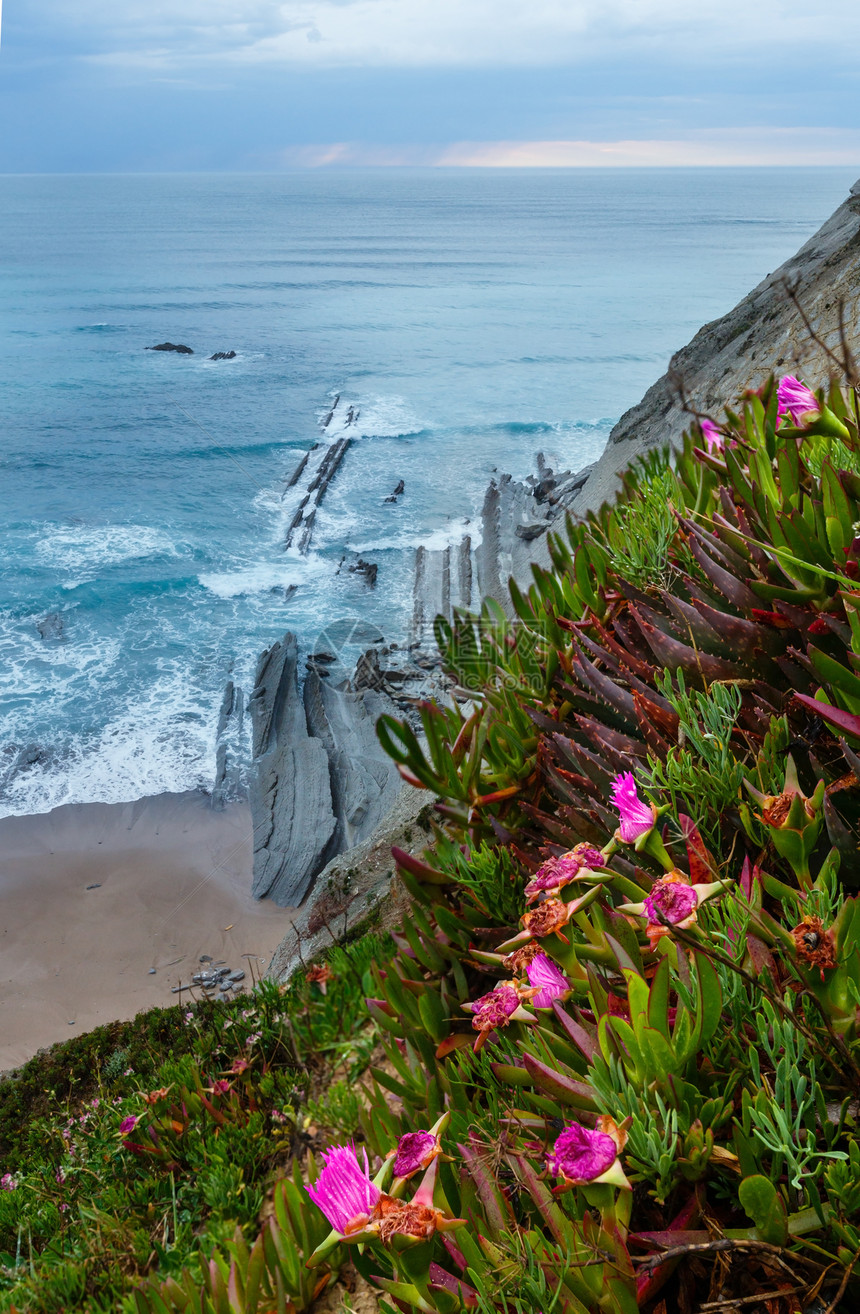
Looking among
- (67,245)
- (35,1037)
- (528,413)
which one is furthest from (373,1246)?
(67,245)

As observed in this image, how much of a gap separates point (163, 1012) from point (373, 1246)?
5865 mm

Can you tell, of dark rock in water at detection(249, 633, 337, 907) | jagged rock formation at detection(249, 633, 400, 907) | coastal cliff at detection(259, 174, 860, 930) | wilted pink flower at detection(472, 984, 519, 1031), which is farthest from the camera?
jagged rock formation at detection(249, 633, 400, 907)

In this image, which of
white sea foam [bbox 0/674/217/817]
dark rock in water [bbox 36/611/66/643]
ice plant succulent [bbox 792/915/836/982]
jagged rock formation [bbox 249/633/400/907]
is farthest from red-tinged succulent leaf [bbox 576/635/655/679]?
dark rock in water [bbox 36/611/66/643]

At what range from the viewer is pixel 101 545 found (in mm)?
26422

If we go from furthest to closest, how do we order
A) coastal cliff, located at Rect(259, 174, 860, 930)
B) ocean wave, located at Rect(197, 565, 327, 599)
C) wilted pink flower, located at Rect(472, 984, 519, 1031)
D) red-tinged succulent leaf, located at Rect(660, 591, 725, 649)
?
ocean wave, located at Rect(197, 565, 327, 599) < coastal cliff, located at Rect(259, 174, 860, 930) < red-tinged succulent leaf, located at Rect(660, 591, 725, 649) < wilted pink flower, located at Rect(472, 984, 519, 1031)

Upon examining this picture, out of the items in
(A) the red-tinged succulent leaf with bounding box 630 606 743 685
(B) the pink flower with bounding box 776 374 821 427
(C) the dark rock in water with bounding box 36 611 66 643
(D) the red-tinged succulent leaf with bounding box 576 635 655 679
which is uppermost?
(B) the pink flower with bounding box 776 374 821 427

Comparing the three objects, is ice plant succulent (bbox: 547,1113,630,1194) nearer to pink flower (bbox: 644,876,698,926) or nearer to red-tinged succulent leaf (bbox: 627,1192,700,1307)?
red-tinged succulent leaf (bbox: 627,1192,700,1307)

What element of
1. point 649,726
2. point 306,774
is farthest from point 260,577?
point 649,726

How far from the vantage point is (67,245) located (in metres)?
103

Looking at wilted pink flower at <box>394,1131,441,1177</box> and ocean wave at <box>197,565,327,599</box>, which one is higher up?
wilted pink flower at <box>394,1131,441,1177</box>

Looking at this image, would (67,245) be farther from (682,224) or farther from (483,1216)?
(483,1216)

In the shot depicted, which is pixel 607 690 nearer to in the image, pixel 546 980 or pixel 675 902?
pixel 546 980

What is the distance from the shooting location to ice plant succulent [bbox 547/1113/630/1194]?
949mm

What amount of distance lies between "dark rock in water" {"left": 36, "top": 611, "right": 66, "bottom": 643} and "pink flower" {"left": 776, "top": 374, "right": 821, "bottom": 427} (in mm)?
22193
